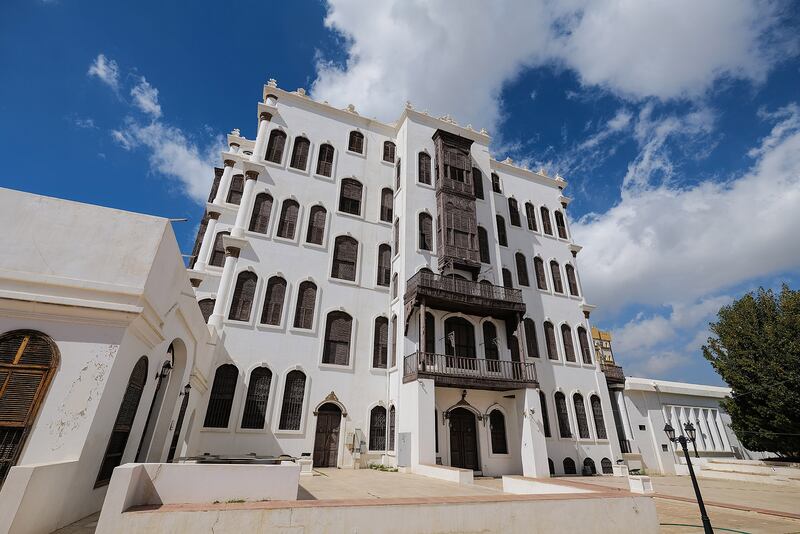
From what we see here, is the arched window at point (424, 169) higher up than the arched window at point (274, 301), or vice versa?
the arched window at point (424, 169)

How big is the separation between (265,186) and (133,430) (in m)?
13.9

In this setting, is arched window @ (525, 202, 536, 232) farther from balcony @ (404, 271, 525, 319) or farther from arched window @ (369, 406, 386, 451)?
arched window @ (369, 406, 386, 451)

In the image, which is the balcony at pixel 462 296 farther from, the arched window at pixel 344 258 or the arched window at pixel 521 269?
the arched window at pixel 521 269

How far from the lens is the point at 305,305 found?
57.8 ft

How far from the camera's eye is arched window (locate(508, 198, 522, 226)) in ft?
81.9

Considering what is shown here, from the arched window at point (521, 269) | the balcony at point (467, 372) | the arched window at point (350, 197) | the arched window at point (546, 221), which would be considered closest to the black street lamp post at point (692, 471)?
the balcony at point (467, 372)

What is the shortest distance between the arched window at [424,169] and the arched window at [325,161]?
5168mm

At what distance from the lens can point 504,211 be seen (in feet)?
81.5

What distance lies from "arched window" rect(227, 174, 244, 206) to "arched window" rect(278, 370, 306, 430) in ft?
39.7

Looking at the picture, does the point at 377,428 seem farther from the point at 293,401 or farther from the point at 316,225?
the point at 316,225

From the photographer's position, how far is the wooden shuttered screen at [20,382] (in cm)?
541

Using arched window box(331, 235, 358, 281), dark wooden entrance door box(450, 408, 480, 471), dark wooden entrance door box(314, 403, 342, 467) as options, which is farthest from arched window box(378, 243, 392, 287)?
dark wooden entrance door box(450, 408, 480, 471)

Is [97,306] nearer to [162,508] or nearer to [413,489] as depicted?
[162,508]

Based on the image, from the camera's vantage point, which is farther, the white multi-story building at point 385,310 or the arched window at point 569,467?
the arched window at point 569,467
